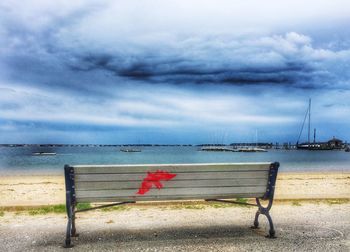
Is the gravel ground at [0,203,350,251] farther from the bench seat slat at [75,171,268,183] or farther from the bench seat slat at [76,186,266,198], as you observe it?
the bench seat slat at [75,171,268,183]

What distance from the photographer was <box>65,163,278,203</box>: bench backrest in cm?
459

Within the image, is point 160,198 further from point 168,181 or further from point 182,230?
point 182,230

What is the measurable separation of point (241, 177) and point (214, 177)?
1.19 ft

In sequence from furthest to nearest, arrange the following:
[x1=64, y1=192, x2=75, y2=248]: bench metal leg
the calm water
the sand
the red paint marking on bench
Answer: the calm water
the sand
the red paint marking on bench
[x1=64, y1=192, x2=75, y2=248]: bench metal leg

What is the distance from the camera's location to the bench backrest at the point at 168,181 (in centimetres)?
459

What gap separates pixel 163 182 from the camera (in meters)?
4.76

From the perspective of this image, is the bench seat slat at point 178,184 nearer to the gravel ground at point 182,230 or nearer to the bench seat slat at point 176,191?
the bench seat slat at point 176,191

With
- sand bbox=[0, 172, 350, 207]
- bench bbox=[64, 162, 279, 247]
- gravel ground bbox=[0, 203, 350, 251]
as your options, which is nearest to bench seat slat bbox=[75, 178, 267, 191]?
bench bbox=[64, 162, 279, 247]

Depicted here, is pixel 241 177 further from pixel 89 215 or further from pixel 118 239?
pixel 89 215

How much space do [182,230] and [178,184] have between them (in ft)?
2.80

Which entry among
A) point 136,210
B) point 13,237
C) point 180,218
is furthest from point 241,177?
point 13,237

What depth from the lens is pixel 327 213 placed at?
6578mm

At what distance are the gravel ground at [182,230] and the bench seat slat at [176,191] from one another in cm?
59

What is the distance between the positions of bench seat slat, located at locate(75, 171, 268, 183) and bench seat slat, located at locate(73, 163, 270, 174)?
5cm
